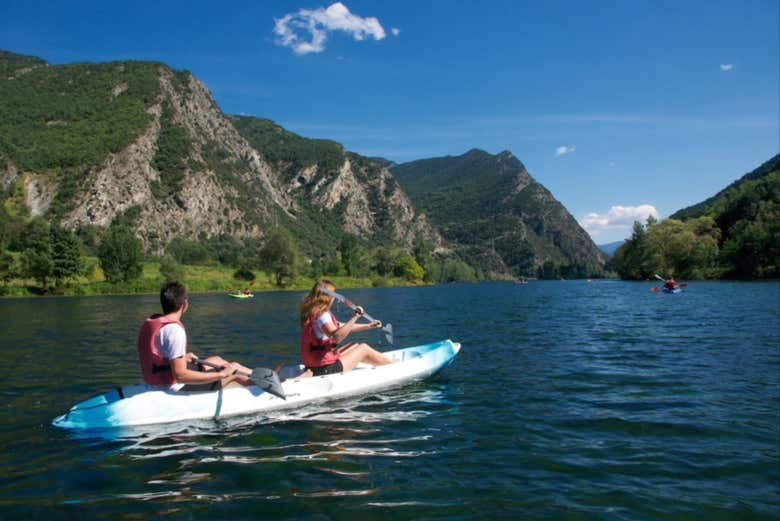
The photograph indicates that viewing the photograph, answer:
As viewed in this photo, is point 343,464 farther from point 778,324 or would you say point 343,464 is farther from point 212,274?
point 212,274

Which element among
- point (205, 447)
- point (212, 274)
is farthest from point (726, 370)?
point (212, 274)

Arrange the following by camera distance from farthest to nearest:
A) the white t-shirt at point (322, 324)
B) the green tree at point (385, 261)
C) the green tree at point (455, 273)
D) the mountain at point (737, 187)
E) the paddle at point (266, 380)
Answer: the green tree at point (455, 273), the green tree at point (385, 261), the mountain at point (737, 187), the white t-shirt at point (322, 324), the paddle at point (266, 380)

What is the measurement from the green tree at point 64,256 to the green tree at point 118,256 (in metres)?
4.93

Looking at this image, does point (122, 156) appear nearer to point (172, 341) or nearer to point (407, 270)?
point (407, 270)

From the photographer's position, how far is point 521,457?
731 centimetres

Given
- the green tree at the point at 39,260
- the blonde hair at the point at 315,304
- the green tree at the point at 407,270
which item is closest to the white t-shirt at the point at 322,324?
the blonde hair at the point at 315,304

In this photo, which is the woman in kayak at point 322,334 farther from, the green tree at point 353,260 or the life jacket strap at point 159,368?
the green tree at point 353,260

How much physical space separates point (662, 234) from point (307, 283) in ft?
225

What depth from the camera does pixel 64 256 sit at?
68.5 m

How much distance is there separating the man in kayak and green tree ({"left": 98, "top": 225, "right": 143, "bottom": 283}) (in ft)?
243

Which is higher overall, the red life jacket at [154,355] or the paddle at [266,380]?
the red life jacket at [154,355]

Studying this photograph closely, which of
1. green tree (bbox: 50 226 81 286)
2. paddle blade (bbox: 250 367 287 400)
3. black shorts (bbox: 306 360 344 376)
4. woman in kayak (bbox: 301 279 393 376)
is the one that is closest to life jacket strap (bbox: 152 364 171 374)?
paddle blade (bbox: 250 367 287 400)

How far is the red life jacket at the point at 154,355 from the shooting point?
8305 mm

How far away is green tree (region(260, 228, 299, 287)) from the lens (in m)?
92.7
